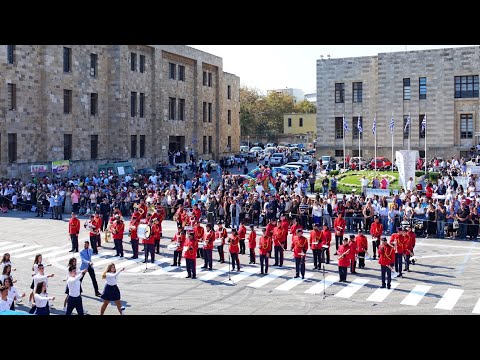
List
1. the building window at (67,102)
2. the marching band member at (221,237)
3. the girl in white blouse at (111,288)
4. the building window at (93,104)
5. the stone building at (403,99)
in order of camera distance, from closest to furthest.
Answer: the girl in white blouse at (111,288), the marching band member at (221,237), the building window at (67,102), the building window at (93,104), the stone building at (403,99)

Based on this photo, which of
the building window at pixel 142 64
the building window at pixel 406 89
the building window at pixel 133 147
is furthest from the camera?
the building window at pixel 406 89

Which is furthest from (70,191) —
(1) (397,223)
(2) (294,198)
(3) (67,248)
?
(1) (397,223)

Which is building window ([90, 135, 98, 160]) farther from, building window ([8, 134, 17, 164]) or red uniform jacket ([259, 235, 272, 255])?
red uniform jacket ([259, 235, 272, 255])

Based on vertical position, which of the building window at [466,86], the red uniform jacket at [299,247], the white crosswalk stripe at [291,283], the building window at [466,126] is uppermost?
the building window at [466,86]

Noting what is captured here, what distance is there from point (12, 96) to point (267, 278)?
30.0 meters

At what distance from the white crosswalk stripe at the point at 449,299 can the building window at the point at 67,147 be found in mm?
37073

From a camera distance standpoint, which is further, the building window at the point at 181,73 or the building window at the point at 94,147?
the building window at the point at 181,73

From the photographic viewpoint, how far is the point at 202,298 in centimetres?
1922

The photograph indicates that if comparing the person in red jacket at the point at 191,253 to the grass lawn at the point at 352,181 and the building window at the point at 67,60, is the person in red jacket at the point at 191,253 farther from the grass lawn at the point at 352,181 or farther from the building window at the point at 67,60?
the building window at the point at 67,60

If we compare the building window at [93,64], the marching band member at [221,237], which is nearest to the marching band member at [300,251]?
the marching band member at [221,237]

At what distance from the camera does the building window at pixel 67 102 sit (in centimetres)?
4997

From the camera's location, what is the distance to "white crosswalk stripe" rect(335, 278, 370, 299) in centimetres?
1953

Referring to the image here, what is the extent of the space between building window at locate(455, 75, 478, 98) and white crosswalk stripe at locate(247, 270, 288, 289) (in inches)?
1628

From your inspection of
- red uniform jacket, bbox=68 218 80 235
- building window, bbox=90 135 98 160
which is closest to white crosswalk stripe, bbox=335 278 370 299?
red uniform jacket, bbox=68 218 80 235
